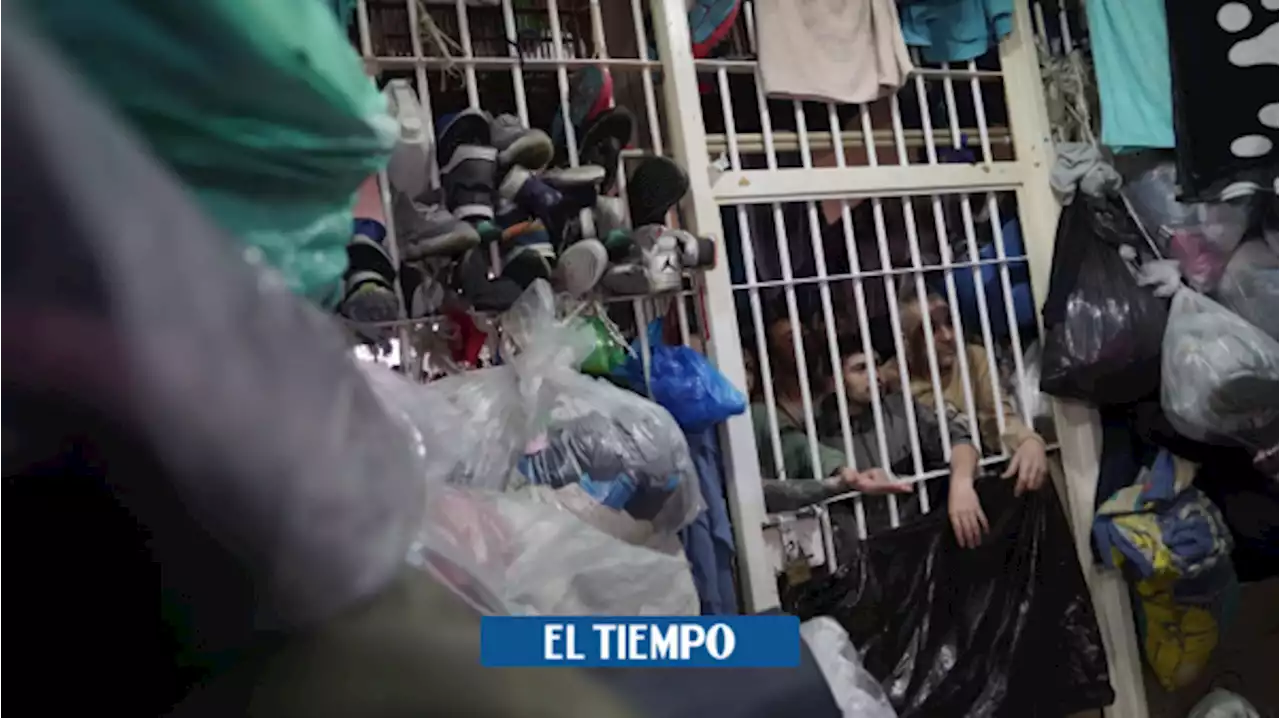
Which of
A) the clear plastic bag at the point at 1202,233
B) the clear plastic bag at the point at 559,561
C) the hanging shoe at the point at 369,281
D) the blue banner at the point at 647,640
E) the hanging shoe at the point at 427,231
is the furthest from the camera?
the clear plastic bag at the point at 1202,233

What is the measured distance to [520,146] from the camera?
150 cm

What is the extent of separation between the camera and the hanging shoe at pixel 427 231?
1.44 metres

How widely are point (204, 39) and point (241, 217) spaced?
74mm

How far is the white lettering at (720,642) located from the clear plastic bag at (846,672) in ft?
3.83

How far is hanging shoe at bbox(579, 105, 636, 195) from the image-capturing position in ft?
5.39

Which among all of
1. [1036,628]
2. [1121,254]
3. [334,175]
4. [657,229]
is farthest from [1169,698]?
[334,175]

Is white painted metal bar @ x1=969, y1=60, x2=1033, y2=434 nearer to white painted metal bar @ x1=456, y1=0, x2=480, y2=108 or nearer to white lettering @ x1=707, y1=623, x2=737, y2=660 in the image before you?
white painted metal bar @ x1=456, y1=0, x2=480, y2=108

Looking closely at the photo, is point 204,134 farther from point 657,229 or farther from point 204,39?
point 657,229

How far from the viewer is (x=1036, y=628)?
1.99 meters

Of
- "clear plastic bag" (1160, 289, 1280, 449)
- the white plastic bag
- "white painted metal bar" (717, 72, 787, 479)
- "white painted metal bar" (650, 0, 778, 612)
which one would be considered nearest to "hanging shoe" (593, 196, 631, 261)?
"white painted metal bar" (650, 0, 778, 612)

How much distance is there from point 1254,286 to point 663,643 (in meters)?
2.07

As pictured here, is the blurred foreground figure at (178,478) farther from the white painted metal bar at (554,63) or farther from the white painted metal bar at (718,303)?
the white painted metal bar at (718,303)

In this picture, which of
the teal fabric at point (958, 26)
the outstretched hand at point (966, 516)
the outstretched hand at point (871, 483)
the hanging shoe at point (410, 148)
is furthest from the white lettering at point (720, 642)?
the teal fabric at point (958, 26)

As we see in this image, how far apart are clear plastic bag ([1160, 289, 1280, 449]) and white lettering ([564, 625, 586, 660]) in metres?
1.86
